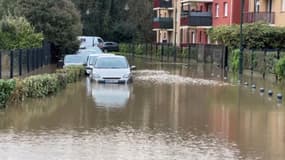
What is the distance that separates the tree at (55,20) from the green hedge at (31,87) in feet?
60.9

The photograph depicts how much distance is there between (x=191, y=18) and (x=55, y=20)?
27.7 metres

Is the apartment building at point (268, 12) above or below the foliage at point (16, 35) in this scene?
above

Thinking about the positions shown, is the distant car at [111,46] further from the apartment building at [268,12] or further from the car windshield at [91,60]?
the car windshield at [91,60]

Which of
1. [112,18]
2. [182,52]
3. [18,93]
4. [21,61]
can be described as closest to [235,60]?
[21,61]

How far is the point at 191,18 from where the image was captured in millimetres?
73125

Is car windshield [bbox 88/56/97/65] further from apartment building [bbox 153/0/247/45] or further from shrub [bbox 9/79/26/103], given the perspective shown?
apartment building [bbox 153/0/247/45]

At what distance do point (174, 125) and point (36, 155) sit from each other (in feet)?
18.5

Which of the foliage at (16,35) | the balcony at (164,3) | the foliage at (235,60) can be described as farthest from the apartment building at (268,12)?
the balcony at (164,3)

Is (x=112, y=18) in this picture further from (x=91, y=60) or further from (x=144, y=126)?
(x=144, y=126)

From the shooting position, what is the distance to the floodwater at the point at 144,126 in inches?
527

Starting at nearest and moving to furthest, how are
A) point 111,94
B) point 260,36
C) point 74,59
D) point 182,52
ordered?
point 111,94 < point 74,59 < point 260,36 < point 182,52

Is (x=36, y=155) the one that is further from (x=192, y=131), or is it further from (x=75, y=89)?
(x=75, y=89)

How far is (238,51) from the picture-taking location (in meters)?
45.0

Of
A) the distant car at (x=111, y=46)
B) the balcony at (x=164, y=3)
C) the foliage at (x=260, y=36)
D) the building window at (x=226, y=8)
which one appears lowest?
the distant car at (x=111, y=46)
